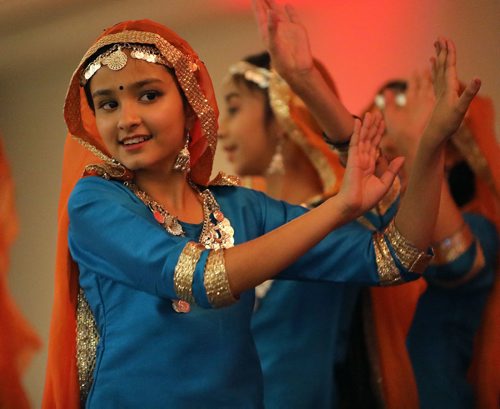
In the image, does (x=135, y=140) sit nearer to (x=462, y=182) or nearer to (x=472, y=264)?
(x=472, y=264)

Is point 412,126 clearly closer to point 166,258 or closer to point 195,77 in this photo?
point 195,77

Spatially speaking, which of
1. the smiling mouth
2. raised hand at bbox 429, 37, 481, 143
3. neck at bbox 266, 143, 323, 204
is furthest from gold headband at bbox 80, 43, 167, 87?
neck at bbox 266, 143, 323, 204

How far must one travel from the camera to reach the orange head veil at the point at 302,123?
86.9 inches

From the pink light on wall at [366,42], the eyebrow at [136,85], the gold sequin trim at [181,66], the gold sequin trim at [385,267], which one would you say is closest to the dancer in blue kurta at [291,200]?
the gold sequin trim at [385,267]

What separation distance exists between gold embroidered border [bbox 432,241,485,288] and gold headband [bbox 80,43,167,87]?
94 cm

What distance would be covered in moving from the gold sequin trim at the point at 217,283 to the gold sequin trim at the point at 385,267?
359mm

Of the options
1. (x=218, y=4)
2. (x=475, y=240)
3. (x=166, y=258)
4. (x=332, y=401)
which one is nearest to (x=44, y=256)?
(x=218, y=4)

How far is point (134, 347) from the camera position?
53.9 inches

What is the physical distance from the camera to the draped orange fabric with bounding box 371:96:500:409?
2059mm

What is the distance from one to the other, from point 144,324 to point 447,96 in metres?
0.67

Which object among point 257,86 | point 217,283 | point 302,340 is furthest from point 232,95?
point 217,283

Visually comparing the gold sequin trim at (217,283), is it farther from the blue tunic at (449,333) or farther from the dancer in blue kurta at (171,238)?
the blue tunic at (449,333)

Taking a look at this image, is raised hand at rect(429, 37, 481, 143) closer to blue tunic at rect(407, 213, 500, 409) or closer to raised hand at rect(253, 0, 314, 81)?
raised hand at rect(253, 0, 314, 81)

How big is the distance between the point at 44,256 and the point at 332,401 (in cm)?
147
